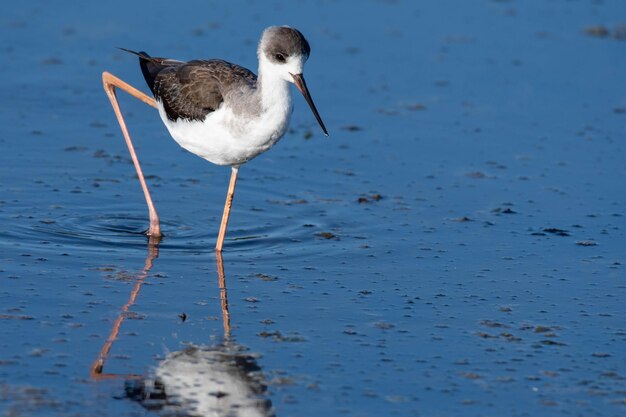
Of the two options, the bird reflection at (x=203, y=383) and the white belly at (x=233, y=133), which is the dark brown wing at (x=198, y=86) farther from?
the bird reflection at (x=203, y=383)

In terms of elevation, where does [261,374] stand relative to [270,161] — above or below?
below

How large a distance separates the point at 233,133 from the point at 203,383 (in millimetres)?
1997

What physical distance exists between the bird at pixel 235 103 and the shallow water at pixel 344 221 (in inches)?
28.5

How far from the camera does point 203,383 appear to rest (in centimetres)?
564

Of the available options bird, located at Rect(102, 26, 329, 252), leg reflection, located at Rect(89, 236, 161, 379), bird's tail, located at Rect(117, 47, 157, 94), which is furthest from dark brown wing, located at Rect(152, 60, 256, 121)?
leg reflection, located at Rect(89, 236, 161, 379)

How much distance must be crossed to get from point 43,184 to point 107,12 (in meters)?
4.59

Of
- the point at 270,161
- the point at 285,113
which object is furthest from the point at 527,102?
the point at 285,113

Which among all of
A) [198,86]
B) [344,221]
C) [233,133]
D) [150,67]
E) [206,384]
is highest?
[150,67]

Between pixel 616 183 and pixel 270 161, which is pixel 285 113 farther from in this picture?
pixel 616 183

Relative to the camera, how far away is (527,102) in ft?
36.1

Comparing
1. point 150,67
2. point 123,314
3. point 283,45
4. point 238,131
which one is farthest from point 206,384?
point 150,67

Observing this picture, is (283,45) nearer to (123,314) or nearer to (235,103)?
(235,103)

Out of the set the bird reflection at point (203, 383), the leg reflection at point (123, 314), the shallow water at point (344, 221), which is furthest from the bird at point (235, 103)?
the bird reflection at point (203, 383)

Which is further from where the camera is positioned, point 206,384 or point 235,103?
point 235,103
